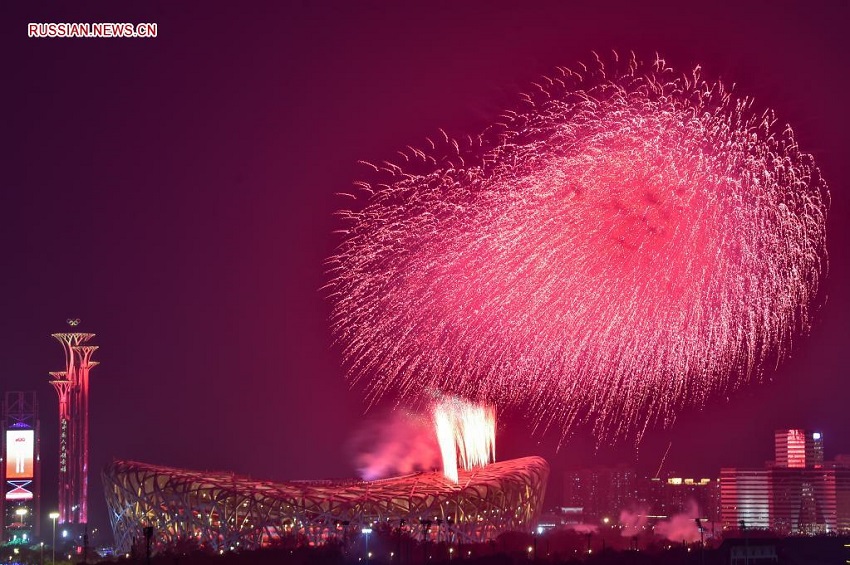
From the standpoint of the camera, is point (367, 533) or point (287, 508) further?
point (287, 508)

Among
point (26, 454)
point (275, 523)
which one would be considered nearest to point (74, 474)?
point (26, 454)

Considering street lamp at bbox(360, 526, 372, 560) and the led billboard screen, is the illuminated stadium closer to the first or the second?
street lamp at bbox(360, 526, 372, 560)

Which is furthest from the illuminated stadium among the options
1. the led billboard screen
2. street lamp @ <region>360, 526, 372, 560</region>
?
the led billboard screen

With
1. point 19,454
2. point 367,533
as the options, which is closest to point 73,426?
point 19,454

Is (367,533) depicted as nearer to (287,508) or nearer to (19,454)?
(287,508)

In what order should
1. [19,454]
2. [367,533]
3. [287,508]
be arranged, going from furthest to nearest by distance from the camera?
[19,454]
[287,508]
[367,533]

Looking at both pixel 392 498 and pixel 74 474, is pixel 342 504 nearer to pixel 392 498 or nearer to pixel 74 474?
pixel 392 498
